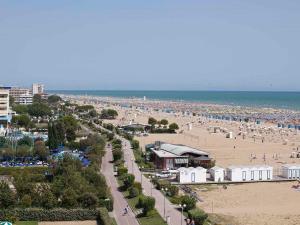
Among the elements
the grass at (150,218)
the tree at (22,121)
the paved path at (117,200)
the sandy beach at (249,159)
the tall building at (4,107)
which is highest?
the tall building at (4,107)

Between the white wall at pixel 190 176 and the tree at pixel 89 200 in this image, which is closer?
the tree at pixel 89 200

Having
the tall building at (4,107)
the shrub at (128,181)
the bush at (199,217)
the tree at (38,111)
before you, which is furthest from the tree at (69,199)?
the tree at (38,111)

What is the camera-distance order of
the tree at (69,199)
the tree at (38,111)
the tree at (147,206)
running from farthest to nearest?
the tree at (38,111)
the tree at (69,199)
the tree at (147,206)

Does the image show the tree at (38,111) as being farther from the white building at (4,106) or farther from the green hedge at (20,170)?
the green hedge at (20,170)

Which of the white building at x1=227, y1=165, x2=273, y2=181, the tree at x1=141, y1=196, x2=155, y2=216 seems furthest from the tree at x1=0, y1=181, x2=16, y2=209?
the white building at x1=227, y1=165, x2=273, y2=181

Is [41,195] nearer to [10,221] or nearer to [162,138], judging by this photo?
[10,221]

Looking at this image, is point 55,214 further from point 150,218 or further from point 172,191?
point 172,191
